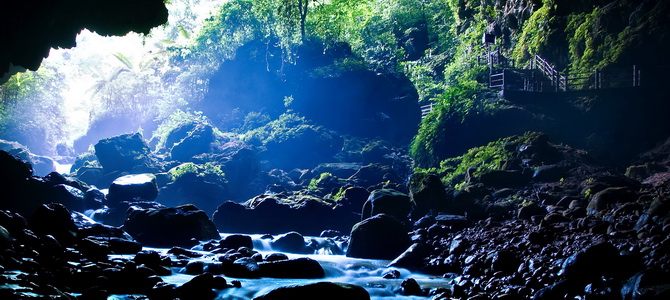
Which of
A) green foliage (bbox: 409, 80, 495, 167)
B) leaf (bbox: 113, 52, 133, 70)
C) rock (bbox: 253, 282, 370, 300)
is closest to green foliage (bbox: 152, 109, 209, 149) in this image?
leaf (bbox: 113, 52, 133, 70)

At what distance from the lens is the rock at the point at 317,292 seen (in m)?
7.05

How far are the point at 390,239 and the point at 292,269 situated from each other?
12.8ft

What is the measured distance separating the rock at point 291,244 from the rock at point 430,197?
163 inches

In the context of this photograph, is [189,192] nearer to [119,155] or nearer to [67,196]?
[119,155]

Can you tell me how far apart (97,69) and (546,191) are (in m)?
75.0

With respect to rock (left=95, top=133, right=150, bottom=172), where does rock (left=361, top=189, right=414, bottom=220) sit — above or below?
below

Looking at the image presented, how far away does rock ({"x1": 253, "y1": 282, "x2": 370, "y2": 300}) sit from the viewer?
705 cm

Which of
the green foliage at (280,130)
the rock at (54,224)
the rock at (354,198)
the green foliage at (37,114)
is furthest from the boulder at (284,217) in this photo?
the green foliage at (37,114)

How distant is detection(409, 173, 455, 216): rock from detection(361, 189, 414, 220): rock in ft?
1.18

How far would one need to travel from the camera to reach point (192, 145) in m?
36.8

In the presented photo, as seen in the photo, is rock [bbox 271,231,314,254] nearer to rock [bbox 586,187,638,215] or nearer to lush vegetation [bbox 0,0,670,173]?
rock [bbox 586,187,638,215]

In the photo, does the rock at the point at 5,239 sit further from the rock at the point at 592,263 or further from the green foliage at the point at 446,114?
→ the green foliage at the point at 446,114

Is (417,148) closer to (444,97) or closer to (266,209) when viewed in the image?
(444,97)

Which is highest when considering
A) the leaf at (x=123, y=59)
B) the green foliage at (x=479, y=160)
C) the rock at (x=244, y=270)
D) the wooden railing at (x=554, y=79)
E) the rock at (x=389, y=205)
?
the leaf at (x=123, y=59)
